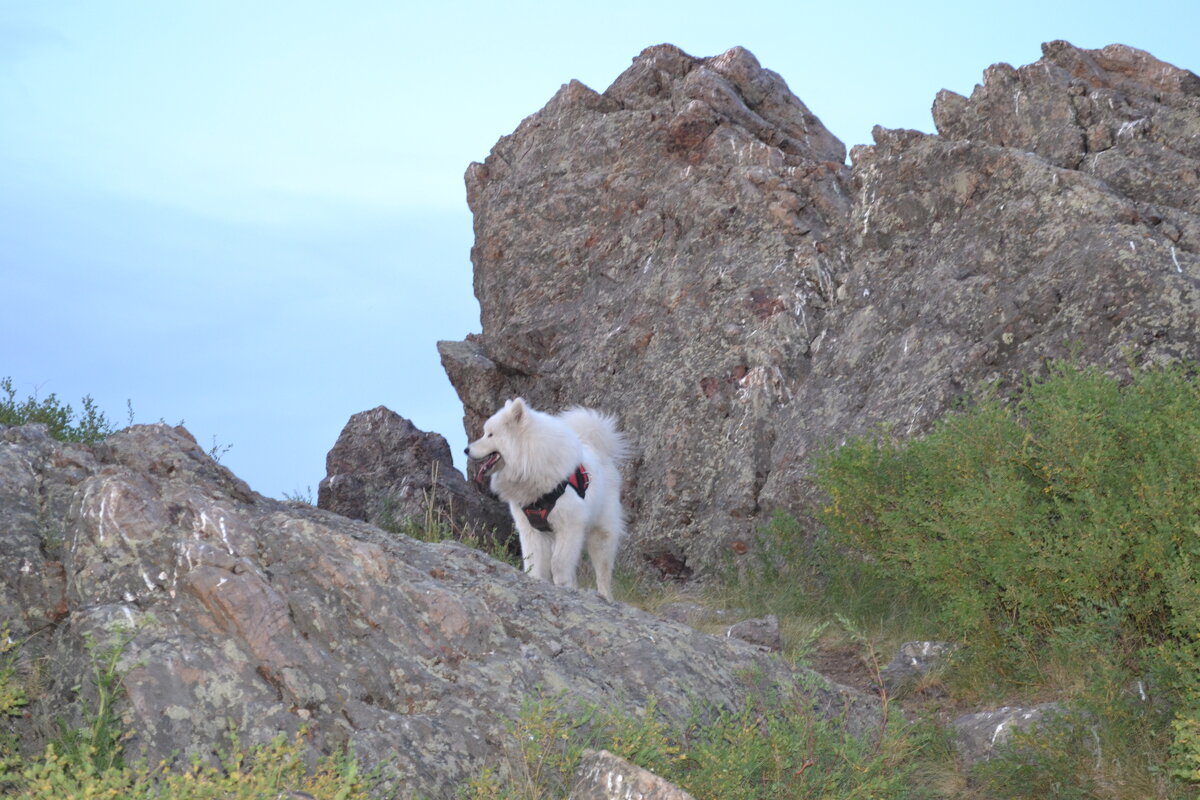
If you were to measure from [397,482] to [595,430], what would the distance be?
3.78 metres

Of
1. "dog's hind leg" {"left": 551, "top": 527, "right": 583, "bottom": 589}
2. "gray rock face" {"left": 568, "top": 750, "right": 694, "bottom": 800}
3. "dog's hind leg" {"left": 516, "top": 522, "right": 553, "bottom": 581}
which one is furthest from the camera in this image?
"dog's hind leg" {"left": 516, "top": 522, "right": 553, "bottom": 581}

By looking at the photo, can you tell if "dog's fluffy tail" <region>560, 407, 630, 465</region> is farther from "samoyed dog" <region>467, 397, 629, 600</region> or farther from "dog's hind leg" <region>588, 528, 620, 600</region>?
"dog's hind leg" <region>588, 528, 620, 600</region>

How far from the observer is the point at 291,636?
4.25 metres

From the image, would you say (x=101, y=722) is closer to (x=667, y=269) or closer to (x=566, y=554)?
(x=566, y=554)

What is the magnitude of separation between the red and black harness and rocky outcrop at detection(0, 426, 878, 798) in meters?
4.00

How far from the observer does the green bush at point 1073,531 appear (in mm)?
5461

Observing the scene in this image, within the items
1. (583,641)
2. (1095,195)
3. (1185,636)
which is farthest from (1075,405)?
(1095,195)

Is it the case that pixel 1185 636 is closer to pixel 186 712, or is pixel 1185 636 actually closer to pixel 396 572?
pixel 396 572

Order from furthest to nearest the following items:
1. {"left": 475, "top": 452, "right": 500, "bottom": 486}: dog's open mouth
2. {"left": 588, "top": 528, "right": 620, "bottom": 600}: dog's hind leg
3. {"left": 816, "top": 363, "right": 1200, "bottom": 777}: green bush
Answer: {"left": 588, "top": 528, "right": 620, "bottom": 600}: dog's hind leg < {"left": 475, "top": 452, "right": 500, "bottom": 486}: dog's open mouth < {"left": 816, "top": 363, "right": 1200, "bottom": 777}: green bush

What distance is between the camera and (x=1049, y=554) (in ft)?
19.2

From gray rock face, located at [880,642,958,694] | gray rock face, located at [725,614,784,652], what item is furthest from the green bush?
gray rock face, located at [725,614,784,652]

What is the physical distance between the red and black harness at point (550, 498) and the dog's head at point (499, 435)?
0.52 meters

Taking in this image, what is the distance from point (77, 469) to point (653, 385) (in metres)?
7.24

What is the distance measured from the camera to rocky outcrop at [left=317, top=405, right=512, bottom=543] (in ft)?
41.5
